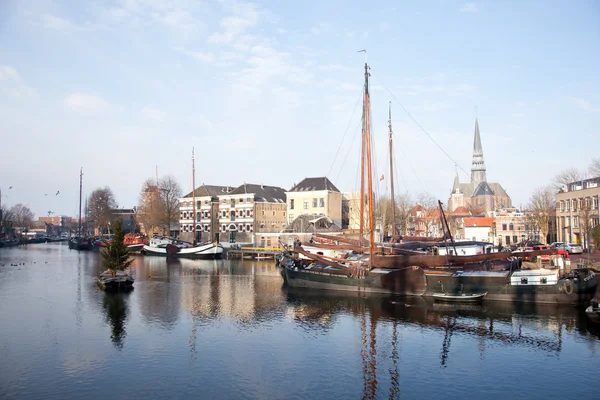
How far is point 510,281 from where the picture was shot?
3600cm

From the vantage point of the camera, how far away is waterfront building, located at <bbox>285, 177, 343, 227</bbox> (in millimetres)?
89500

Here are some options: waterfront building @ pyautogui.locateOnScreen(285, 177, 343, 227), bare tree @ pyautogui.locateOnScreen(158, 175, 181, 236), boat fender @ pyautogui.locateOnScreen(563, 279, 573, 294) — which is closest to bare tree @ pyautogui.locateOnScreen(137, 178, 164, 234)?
bare tree @ pyautogui.locateOnScreen(158, 175, 181, 236)

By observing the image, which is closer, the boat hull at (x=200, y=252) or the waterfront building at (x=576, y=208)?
the waterfront building at (x=576, y=208)

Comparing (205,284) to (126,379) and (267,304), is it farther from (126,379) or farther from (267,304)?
(126,379)

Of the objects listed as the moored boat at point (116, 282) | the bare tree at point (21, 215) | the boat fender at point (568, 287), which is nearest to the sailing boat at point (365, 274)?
the boat fender at point (568, 287)

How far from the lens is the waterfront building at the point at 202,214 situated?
98875mm

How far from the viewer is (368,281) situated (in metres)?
40.5

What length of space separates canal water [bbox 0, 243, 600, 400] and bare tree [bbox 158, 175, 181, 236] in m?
60.8

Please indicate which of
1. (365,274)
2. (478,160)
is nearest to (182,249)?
(365,274)

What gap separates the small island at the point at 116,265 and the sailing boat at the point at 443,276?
48.8 ft

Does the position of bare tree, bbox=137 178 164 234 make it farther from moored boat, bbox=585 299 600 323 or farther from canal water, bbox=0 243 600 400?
moored boat, bbox=585 299 600 323

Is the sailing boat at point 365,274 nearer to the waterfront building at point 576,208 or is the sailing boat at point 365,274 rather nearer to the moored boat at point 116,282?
the moored boat at point 116,282

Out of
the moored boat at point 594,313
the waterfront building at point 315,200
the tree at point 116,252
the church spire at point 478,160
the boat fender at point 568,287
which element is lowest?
the moored boat at point 594,313

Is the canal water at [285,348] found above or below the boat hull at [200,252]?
below
